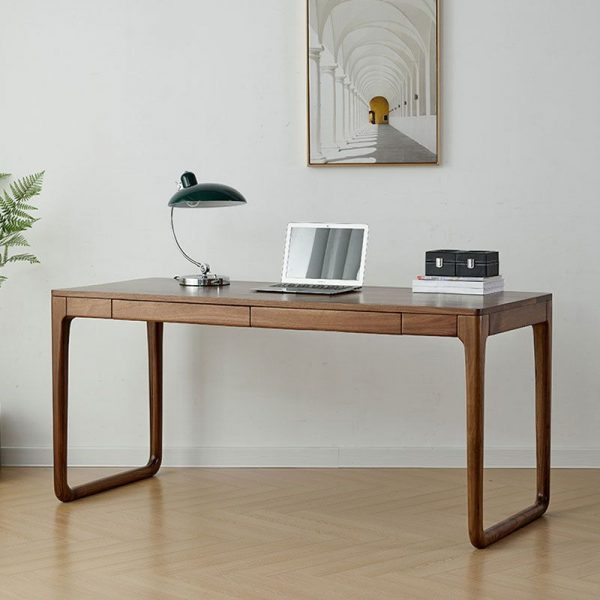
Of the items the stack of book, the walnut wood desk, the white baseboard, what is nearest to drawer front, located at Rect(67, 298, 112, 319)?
the walnut wood desk

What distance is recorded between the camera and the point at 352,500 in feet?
13.4

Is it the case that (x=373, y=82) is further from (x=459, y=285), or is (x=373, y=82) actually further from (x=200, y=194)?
(x=459, y=285)

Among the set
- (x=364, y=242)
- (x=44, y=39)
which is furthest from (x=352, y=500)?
(x=44, y=39)

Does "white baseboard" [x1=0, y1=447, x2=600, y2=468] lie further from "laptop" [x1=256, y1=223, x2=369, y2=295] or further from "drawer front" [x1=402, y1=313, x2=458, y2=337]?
"drawer front" [x1=402, y1=313, x2=458, y2=337]

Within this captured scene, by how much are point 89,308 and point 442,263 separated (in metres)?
1.31

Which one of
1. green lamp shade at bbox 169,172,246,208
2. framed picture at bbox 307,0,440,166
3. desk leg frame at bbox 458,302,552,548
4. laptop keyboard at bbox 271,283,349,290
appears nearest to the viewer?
desk leg frame at bbox 458,302,552,548

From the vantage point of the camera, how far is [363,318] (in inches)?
138

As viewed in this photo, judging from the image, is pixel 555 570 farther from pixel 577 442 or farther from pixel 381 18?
pixel 381 18

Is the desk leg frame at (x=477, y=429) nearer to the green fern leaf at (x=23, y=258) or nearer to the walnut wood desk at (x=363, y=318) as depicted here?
the walnut wood desk at (x=363, y=318)

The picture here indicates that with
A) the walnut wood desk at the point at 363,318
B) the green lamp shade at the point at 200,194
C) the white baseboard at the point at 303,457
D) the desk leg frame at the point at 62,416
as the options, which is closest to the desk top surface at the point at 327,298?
the walnut wood desk at the point at 363,318

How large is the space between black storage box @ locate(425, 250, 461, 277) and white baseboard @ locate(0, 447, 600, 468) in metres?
1.10

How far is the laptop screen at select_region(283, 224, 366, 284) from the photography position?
13.0ft

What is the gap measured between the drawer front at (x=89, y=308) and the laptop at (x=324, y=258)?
0.58 m

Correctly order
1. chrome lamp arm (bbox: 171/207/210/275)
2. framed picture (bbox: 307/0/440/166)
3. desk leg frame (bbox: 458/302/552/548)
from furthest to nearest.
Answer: framed picture (bbox: 307/0/440/166)
chrome lamp arm (bbox: 171/207/210/275)
desk leg frame (bbox: 458/302/552/548)
